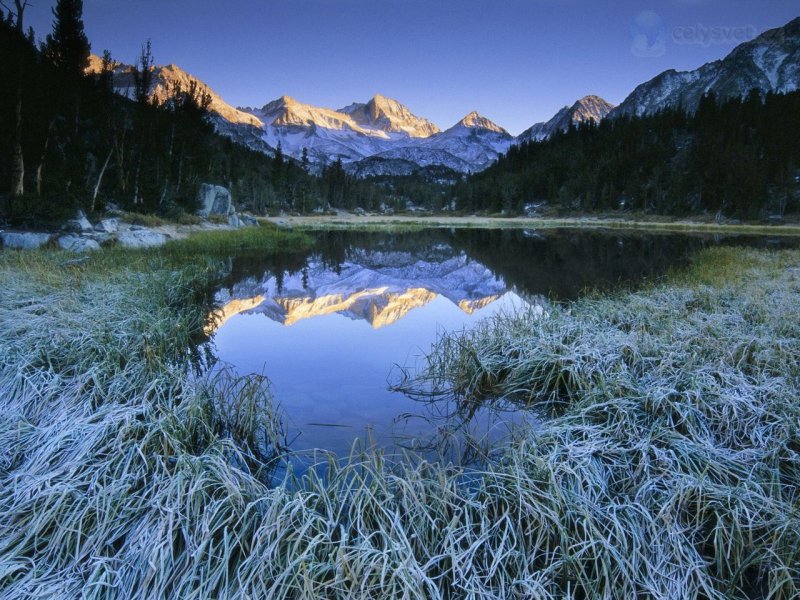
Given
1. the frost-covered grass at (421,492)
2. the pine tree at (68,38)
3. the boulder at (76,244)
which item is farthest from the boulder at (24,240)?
the pine tree at (68,38)

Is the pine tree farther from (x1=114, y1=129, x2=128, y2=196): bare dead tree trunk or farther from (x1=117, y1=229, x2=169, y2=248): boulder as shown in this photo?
(x1=117, y1=229, x2=169, y2=248): boulder

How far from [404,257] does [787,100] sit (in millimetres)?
104570

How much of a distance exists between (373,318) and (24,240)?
1432 centimetres

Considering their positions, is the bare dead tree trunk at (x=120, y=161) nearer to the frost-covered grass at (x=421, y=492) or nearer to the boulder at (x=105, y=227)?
the boulder at (x=105, y=227)

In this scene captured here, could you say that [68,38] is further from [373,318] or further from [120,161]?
[373,318]

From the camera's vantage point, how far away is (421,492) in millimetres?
3588

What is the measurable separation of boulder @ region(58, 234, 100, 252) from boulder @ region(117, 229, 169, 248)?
2171mm

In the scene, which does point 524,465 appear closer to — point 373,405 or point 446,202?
point 373,405

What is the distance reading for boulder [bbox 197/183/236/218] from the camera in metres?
40.3

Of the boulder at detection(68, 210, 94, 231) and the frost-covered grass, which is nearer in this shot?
the frost-covered grass

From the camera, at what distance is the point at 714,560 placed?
10.6 feet

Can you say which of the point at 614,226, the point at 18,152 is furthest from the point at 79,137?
the point at 614,226

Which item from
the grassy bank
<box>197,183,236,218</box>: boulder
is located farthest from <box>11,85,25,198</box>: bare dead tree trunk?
the grassy bank

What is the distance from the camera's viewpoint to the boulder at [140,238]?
2103 centimetres
